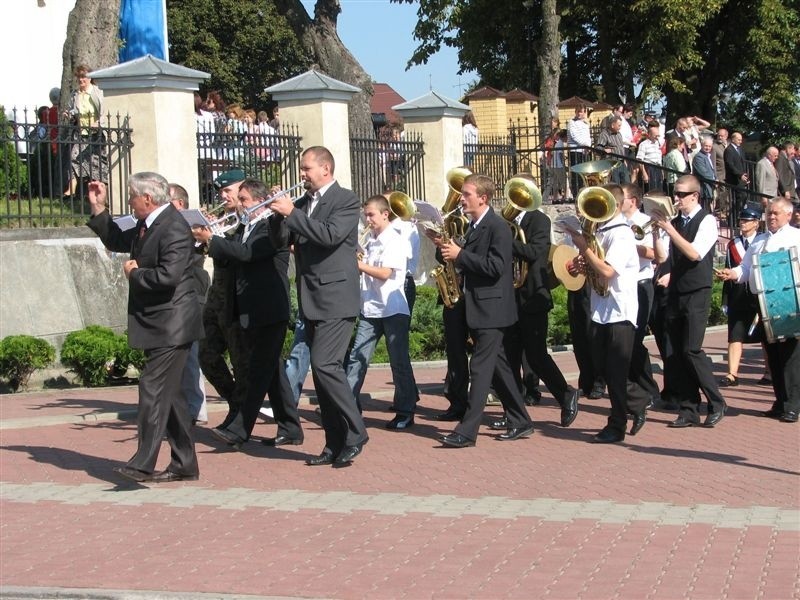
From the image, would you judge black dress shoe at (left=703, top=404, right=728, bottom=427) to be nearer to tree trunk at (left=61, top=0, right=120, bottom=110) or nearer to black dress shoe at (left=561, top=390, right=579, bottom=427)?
black dress shoe at (left=561, top=390, right=579, bottom=427)

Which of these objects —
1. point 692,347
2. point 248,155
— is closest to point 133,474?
point 692,347

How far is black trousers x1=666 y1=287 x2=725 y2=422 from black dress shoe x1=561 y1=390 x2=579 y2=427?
0.81 meters

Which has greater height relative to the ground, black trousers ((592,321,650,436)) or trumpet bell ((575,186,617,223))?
trumpet bell ((575,186,617,223))

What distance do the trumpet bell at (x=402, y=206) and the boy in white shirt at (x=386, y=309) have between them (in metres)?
0.09

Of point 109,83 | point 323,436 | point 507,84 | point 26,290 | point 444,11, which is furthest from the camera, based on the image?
point 507,84

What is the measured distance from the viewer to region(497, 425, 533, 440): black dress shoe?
31.8ft

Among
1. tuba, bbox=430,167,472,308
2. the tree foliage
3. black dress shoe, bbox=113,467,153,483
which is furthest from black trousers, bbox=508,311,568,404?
the tree foliage

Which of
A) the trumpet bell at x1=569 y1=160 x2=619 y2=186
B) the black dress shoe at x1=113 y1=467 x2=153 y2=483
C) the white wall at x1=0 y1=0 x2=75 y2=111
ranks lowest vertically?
the black dress shoe at x1=113 y1=467 x2=153 y2=483

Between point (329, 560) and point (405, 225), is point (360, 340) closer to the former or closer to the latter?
point (405, 225)

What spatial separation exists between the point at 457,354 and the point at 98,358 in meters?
4.23

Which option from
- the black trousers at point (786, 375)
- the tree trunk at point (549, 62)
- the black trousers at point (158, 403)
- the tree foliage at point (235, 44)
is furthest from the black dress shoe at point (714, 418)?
the tree foliage at point (235, 44)

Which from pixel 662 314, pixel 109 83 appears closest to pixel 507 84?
pixel 109 83

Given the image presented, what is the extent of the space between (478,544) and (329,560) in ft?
2.58

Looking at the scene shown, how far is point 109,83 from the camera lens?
15.0 meters
